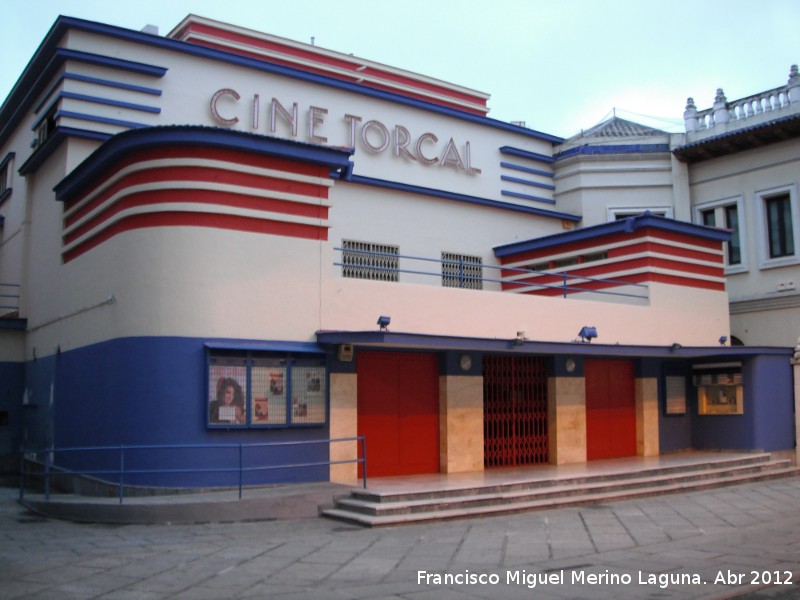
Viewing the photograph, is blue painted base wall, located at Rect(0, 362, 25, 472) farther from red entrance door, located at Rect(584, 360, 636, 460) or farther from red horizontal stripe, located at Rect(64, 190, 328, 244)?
red entrance door, located at Rect(584, 360, 636, 460)

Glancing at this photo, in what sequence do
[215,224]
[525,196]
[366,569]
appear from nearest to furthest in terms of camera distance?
[366,569] → [215,224] → [525,196]

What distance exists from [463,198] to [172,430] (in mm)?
11502

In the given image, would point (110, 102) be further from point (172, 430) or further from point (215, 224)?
point (172, 430)

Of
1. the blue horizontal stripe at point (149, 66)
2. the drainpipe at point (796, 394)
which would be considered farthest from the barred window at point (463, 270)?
the drainpipe at point (796, 394)

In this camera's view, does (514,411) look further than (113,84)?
No

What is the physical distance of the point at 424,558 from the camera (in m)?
10.2

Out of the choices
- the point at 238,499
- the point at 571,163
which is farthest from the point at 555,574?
the point at 571,163

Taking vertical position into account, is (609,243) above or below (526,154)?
below

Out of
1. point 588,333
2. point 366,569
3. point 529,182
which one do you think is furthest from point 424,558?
point 529,182

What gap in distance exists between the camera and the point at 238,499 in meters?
12.7

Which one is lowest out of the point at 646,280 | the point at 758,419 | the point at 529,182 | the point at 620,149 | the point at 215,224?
the point at 758,419

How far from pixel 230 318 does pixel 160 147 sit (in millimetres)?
3117

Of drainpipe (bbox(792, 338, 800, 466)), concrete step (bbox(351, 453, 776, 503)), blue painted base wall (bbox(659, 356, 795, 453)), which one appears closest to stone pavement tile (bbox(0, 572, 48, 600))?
concrete step (bbox(351, 453, 776, 503))

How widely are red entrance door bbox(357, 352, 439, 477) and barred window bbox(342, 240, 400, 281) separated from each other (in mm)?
3950
